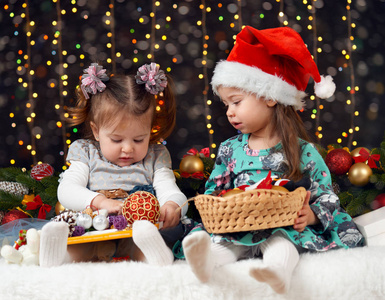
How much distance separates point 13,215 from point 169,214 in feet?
2.11

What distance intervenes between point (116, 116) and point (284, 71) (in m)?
0.64

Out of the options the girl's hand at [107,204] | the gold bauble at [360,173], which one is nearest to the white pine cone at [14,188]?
the girl's hand at [107,204]

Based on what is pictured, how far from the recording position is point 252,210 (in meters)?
1.24

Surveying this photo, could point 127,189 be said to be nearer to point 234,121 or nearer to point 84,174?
point 84,174

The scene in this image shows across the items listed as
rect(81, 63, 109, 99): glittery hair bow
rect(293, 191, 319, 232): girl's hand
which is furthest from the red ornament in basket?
rect(81, 63, 109, 99): glittery hair bow

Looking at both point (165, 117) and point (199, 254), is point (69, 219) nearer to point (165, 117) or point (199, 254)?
point (199, 254)

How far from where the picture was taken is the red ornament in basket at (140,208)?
1378 mm

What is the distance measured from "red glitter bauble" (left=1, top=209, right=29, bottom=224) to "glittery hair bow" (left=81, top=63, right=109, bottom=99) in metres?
0.53

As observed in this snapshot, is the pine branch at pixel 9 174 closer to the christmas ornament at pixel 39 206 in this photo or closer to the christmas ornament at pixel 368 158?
Answer: the christmas ornament at pixel 39 206

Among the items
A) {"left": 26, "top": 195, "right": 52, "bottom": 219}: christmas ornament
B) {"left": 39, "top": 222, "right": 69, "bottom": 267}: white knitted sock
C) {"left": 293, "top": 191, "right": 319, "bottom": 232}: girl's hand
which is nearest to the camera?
{"left": 39, "top": 222, "right": 69, "bottom": 267}: white knitted sock

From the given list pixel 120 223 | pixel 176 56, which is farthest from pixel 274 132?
pixel 176 56

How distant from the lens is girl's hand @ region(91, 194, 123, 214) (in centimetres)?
154

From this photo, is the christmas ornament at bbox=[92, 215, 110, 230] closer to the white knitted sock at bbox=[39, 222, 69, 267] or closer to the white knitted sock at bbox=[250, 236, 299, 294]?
the white knitted sock at bbox=[39, 222, 69, 267]

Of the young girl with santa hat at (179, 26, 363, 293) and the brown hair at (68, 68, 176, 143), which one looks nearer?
the young girl with santa hat at (179, 26, 363, 293)
